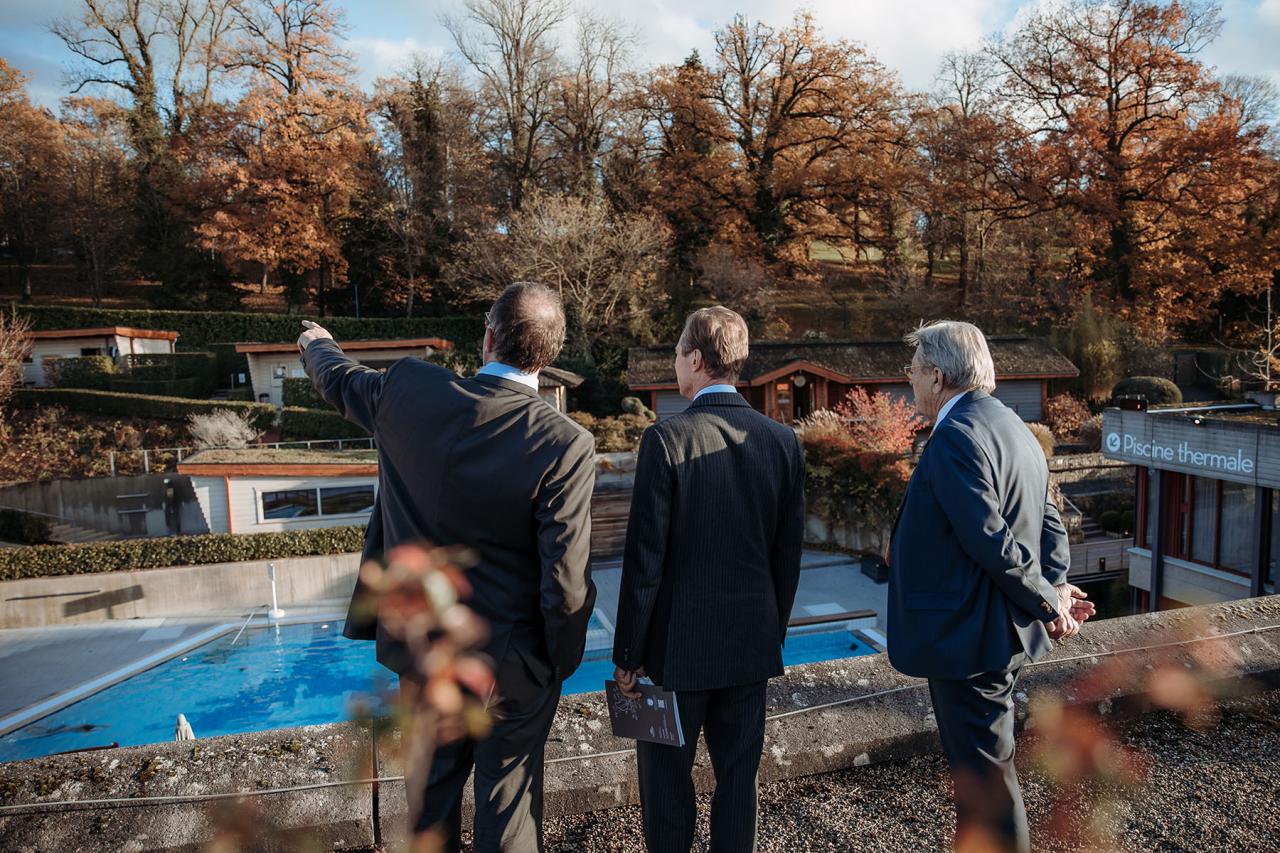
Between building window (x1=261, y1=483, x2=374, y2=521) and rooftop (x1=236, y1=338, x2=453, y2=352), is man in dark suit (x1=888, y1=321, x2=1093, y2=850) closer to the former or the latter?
building window (x1=261, y1=483, x2=374, y2=521)

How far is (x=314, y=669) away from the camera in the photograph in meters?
12.9

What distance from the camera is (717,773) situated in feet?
7.49

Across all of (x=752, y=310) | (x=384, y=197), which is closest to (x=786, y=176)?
(x=752, y=310)

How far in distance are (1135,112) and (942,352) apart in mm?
34095

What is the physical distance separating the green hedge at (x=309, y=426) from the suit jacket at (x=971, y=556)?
21.9m

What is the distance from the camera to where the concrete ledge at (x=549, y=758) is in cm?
225

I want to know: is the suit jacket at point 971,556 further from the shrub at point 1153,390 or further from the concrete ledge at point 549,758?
the shrub at point 1153,390

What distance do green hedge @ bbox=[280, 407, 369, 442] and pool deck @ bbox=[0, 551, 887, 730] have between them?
812 cm

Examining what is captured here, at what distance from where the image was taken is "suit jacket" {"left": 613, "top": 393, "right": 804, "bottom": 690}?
2164mm

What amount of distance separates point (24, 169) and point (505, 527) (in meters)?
42.7

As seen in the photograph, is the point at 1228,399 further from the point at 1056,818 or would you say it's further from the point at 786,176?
the point at 1056,818

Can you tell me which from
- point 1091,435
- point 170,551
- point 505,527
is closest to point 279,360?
point 170,551

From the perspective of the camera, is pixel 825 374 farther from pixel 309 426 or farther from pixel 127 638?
pixel 127 638

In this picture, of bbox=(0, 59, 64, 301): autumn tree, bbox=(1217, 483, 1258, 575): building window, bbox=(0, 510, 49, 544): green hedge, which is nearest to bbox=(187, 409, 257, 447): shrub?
bbox=(0, 510, 49, 544): green hedge
